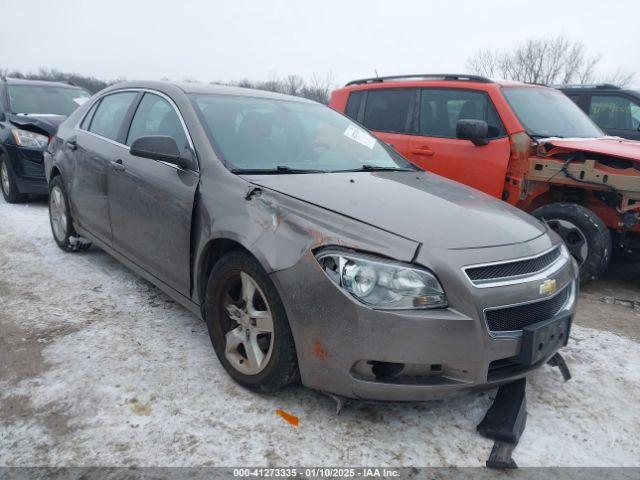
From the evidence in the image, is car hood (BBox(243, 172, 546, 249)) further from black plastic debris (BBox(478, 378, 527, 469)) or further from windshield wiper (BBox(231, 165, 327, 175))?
black plastic debris (BBox(478, 378, 527, 469))

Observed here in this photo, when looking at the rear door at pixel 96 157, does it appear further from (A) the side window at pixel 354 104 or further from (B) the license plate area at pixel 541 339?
(B) the license plate area at pixel 541 339

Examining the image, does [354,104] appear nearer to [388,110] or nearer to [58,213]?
[388,110]

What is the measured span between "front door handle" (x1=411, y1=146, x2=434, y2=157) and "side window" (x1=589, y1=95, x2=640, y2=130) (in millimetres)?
3757

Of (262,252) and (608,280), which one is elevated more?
(262,252)

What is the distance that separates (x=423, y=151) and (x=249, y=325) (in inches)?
135

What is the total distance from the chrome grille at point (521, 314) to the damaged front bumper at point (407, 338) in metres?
0.03

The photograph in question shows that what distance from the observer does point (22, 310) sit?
3.70 meters

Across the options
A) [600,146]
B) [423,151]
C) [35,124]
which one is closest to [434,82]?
[423,151]

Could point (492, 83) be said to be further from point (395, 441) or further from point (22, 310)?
point (22, 310)

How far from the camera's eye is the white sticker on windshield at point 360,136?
376cm

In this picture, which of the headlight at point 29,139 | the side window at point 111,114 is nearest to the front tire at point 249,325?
the side window at point 111,114

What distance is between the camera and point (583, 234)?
441 cm

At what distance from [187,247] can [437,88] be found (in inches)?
145

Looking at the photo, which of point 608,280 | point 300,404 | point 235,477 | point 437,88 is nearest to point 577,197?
point 608,280
